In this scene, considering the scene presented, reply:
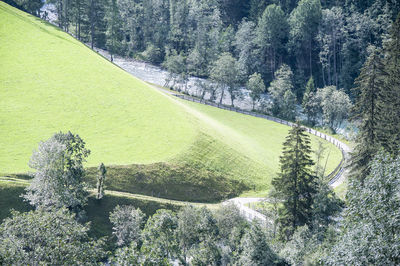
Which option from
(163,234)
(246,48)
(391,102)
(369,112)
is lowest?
(163,234)

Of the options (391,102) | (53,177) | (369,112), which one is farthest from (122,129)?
(391,102)

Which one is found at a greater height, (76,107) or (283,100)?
(283,100)

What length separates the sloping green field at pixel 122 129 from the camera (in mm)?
62875

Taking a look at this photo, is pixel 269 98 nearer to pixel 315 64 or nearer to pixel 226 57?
pixel 226 57

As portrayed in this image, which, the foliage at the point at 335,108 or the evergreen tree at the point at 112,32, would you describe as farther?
the evergreen tree at the point at 112,32

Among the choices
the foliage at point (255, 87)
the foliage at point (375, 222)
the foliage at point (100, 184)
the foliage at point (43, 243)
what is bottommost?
the foliage at point (100, 184)

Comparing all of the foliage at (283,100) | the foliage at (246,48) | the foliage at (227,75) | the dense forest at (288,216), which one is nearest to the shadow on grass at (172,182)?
the dense forest at (288,216)

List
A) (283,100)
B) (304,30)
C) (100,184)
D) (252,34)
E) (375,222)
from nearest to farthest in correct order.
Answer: (375,222), (100,184), (283,100), (304,30), (252,34)

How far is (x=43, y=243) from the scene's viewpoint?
2309 cm

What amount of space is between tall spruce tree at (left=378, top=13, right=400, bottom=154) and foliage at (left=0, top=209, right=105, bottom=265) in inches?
1327

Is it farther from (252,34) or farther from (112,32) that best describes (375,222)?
(252,34)

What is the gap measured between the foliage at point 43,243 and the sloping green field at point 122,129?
33.5 meters

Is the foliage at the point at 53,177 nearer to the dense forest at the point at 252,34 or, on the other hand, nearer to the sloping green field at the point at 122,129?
the sloping green field at the point at 122,129

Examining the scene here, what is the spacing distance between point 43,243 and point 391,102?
44269mm
